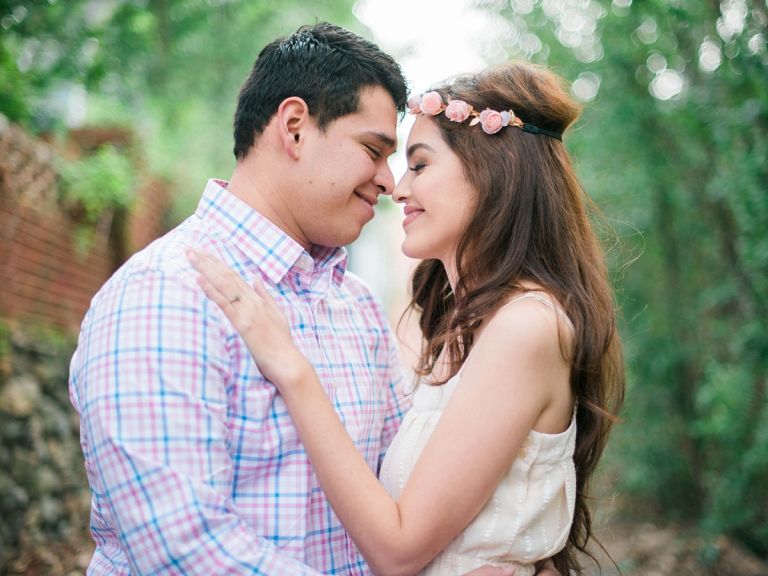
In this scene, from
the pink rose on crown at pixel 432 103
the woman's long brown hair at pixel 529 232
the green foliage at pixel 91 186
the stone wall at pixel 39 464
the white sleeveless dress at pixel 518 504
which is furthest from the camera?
the green foliage at pixel 91 186

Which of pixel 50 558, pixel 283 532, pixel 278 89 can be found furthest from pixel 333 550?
pixel 50 558

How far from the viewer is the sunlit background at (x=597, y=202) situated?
14.3 ft

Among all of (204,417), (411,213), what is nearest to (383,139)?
(411,213)

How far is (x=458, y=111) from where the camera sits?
238cm

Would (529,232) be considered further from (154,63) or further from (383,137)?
(154,63)

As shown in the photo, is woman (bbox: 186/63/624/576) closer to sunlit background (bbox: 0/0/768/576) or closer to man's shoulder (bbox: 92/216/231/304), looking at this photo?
man's shoulder (bbox: 92/216/231/304)

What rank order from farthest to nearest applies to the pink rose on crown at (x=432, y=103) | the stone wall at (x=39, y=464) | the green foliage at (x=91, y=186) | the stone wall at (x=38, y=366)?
the green foliage at (x=91, y=186) < the stone wall at (x=38, y=366) < the stone wall at (x=39, y=464) < the pink rose on crown at (x=432, y=103)

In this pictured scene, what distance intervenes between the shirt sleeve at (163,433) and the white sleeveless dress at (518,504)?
18.8 inches

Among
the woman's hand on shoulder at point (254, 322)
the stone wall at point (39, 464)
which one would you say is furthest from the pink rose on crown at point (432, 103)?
the stone wall at point (39, 464)

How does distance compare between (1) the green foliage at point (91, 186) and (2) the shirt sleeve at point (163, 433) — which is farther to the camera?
(1) the green foliage at point (91, 186)

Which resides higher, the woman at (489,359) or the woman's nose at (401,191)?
the woman's nose at (401,191)

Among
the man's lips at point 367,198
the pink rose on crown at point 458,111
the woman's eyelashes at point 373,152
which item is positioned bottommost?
the man's lips at point 367,198

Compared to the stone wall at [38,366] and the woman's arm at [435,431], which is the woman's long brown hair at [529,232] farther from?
the stone wall at [38,366]

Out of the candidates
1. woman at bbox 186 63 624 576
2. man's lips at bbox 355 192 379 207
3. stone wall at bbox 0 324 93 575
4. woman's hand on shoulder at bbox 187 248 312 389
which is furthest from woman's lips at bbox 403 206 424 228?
stone wall at bbox 0 324 93 575
